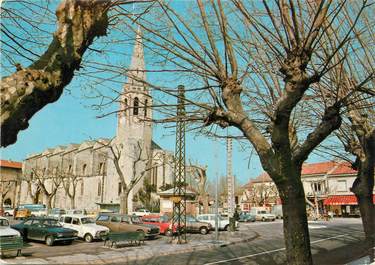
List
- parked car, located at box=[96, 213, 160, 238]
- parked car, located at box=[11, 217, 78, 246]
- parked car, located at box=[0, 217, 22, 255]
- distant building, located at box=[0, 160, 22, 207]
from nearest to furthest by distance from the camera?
parked car, located at box=[0, 217, 22, 255] < parked car, located at box=[11, 217, 78, 246] < parked car, located at box=[96, 213, 160, 238] < distant building, located at box=[0, 160, 22, 207]

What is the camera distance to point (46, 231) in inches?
750

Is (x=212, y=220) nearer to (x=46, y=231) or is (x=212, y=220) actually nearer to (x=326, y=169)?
(x=46, y=231)

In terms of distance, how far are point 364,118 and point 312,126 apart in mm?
1519

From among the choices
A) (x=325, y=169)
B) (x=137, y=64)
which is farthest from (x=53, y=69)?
(x=325, y=169)

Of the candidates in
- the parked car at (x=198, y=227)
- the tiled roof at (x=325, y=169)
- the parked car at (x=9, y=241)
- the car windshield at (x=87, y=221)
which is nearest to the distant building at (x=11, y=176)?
the tiled roof at (x=325, y=169)

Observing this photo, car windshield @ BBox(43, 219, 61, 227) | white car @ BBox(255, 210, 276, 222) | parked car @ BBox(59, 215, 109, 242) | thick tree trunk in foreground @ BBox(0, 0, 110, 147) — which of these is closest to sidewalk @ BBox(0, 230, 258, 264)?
parked car @ BBox(59, 215, 109, 242)

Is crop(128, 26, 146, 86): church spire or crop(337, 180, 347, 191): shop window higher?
crop(337, 180, 347, 191): shop window

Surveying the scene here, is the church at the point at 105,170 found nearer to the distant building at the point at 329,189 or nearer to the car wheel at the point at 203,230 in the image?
the distant building at the point at 329,189

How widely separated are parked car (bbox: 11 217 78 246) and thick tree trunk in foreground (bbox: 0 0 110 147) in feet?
56.1

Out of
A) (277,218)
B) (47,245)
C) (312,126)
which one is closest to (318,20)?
(312,126)

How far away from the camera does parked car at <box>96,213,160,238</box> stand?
22.7 metres

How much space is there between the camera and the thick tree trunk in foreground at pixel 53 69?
3262 millimetres

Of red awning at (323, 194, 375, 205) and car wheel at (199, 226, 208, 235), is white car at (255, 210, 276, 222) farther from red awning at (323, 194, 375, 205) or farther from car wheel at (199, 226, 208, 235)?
car wheel at (199, 226, 208, 235)

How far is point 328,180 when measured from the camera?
197 feet
